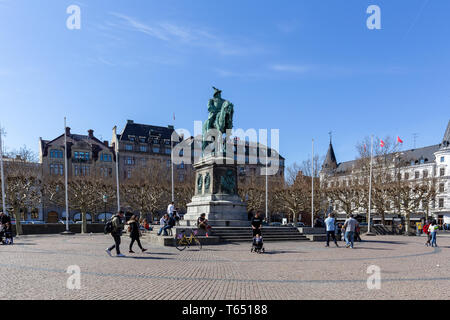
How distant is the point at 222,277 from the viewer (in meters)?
10.7

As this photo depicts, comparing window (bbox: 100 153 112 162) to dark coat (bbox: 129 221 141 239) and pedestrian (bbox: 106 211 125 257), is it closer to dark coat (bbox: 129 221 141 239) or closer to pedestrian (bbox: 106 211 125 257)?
dark coat (bbox: 129 221 141 239)

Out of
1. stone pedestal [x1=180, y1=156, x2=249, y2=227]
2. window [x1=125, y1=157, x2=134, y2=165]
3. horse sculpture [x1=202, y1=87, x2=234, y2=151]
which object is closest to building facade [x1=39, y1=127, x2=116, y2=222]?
window [x1=125, y1=157, x2=134, y2=165]

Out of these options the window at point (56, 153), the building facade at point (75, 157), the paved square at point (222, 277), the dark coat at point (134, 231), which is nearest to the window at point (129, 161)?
the building facade at point (75, 157)

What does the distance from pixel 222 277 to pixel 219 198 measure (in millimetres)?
14291

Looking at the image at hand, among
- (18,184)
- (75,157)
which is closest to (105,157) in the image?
(75,157)

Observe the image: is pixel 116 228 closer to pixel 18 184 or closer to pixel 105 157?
pixel 18 184

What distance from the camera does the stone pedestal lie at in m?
24.4

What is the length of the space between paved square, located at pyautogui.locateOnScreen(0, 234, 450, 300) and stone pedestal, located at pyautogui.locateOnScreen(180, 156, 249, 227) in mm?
8523

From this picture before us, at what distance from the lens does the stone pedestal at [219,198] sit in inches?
Answer: 961

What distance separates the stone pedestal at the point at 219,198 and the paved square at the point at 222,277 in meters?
8.52

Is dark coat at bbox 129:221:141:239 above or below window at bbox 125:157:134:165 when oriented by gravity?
below

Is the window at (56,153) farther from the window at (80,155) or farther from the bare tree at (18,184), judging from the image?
the bare tree at (18,184)

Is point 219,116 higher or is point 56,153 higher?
point 219,116
